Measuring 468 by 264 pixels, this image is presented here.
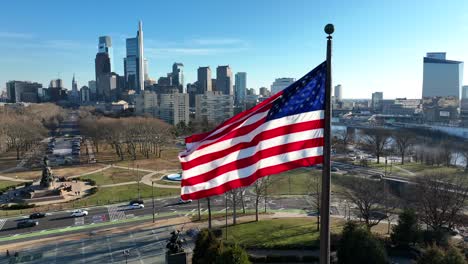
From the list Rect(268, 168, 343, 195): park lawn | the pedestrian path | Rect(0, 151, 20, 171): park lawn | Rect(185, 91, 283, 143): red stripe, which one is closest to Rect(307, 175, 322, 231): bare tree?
Rect(268, 168, 343, 195): park lawn

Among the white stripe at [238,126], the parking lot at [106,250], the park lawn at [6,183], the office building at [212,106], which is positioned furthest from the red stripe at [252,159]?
the office building at [212,106]

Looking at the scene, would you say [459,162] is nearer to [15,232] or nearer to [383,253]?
[383,253]

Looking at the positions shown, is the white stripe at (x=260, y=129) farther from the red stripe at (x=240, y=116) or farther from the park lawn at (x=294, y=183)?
the park lawn at (x=294, y=183)

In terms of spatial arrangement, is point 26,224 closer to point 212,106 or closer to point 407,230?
point 407,230

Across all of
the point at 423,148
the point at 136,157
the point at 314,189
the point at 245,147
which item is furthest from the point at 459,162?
the point at 245,147

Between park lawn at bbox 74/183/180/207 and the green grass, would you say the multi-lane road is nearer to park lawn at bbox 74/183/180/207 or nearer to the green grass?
park lawn at bbox 74/183/180/207

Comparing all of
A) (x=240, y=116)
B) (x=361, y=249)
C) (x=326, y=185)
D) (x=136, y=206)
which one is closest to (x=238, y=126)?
(x=240, y=116)
